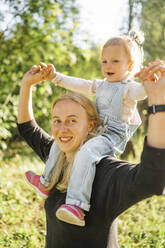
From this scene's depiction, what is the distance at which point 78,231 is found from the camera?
65.9 inches

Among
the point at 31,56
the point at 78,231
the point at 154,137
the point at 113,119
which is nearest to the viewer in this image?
the point at 154,137

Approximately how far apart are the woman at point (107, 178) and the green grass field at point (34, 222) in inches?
61.8

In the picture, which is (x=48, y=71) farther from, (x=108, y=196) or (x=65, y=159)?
(x=108, y=196)

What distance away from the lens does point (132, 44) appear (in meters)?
2.06

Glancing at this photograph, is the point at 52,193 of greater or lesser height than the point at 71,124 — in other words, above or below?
below

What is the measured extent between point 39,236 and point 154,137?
9.37 feet

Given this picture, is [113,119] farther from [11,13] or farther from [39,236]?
[11,13]

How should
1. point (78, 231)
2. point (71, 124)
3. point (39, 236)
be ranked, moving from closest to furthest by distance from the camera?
point (78, 231), point (71, 124), point (39, 236)

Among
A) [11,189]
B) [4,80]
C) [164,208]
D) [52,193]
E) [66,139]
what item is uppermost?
[4,80]

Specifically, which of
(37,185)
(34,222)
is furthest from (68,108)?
(34,222)

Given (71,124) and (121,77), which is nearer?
(71,124)

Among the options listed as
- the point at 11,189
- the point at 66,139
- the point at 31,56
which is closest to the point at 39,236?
the point at 11,189

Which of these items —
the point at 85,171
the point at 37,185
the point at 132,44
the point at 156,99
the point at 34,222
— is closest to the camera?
the point at 156,99

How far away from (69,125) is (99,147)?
0.22 m
